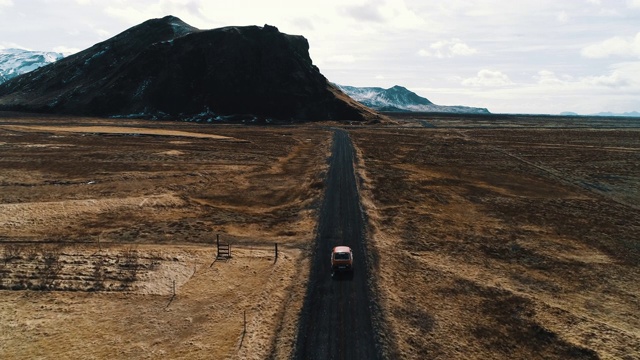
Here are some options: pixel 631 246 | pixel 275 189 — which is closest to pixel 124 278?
pixel 275 189

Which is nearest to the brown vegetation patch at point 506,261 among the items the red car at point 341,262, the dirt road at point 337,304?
the dirt road at point 337,304

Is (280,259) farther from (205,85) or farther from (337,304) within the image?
(205,85)

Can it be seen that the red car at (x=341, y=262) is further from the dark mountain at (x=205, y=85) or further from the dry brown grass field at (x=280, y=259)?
the dark mountain at (x=205, y=85)

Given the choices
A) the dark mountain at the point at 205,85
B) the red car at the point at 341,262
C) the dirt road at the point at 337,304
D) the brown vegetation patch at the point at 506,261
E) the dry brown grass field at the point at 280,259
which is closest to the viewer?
the dirt road at the point at 337,304

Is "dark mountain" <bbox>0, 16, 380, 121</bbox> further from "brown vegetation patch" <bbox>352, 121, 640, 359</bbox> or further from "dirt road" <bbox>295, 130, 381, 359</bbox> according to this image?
"dirt road" <bbox>295, 130, 381, 359</bbox>

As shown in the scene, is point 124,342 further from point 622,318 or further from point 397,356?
point 622,318

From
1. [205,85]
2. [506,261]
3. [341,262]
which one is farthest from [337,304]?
[205,85]

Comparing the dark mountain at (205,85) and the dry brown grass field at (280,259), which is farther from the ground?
the dark mountain at (205,85)
